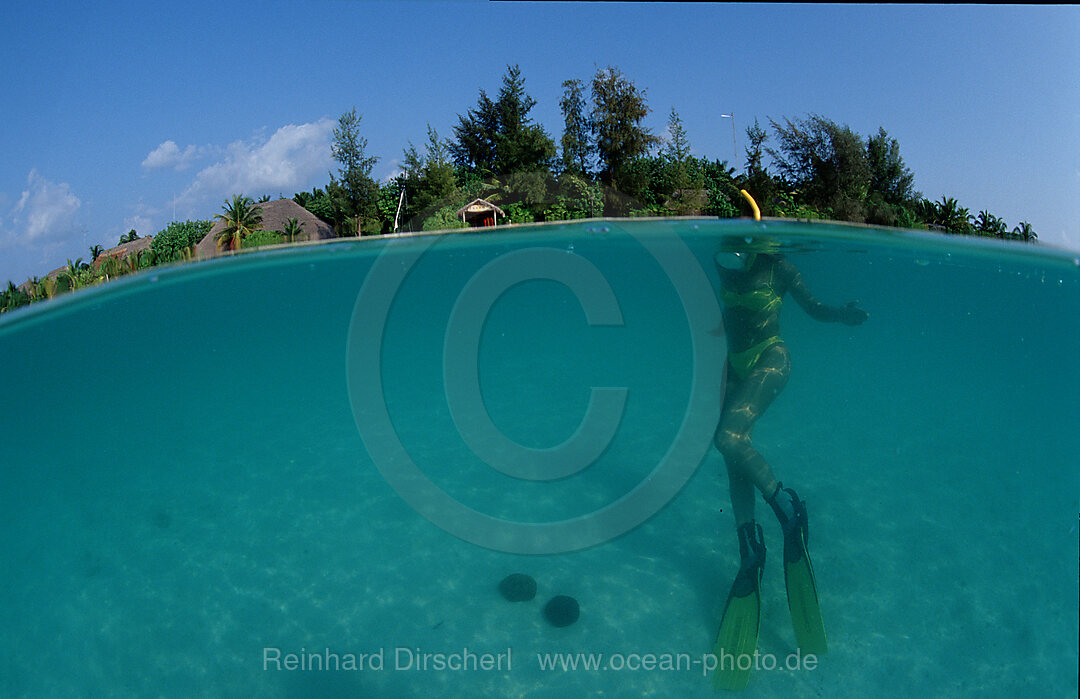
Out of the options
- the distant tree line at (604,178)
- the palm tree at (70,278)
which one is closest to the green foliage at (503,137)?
the distant tree line at (604,178)

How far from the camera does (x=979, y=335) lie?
123 ft

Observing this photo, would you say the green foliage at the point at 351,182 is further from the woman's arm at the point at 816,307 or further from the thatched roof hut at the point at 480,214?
the woman's arm at the point at 816,307

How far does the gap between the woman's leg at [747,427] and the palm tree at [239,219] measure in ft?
79.9

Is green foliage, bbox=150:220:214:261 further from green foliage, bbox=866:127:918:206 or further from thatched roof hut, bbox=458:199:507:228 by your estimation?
green foliage, bbox=866:127:918:206

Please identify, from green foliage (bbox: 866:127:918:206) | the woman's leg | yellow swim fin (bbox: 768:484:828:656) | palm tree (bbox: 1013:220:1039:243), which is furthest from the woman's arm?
green foliage (bbox: 866:127:918:206)

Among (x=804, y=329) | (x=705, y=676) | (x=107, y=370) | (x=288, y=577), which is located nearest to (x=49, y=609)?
(x=288, y=577)

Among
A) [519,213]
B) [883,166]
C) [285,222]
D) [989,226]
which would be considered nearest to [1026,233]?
[989,226]

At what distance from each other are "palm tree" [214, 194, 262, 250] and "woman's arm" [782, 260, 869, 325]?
2414cm

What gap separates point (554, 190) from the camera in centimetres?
3409

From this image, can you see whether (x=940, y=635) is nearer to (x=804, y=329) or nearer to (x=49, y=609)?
Answer: (x=49, y=609)

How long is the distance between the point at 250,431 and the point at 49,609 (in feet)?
16.8

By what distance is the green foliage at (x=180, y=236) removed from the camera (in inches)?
949

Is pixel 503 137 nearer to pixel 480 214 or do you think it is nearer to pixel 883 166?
pixel 480 214

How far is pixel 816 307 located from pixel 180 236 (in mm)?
26227
